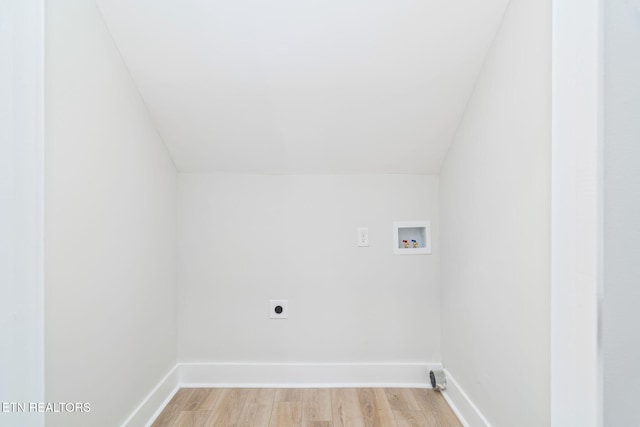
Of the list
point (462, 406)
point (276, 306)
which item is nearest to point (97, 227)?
point (276, 306)

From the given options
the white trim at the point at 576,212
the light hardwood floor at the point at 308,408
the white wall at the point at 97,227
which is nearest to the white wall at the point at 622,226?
the white trim at the point at 576,212

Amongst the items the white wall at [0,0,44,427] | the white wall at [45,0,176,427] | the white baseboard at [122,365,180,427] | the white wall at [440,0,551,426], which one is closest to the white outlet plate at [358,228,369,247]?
the white wall at [440,0,551,426]

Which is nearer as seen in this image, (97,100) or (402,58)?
(97,100)

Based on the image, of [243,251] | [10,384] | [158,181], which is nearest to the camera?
[10,384]

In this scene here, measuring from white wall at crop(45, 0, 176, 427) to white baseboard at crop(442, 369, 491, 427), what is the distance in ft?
5.09

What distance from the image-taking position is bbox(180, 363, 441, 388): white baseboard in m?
2.29

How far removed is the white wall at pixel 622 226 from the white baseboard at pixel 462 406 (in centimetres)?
96

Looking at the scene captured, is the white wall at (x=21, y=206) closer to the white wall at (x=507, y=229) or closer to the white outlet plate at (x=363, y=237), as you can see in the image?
the white wall at (x=507, y=229)

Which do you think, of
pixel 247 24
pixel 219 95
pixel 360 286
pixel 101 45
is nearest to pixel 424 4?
pixel 247 24

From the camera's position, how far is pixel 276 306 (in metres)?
2.34

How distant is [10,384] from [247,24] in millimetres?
1419

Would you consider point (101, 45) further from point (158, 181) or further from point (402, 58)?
point (402, 58)

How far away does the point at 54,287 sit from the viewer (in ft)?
3.94

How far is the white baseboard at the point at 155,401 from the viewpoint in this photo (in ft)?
5.71
